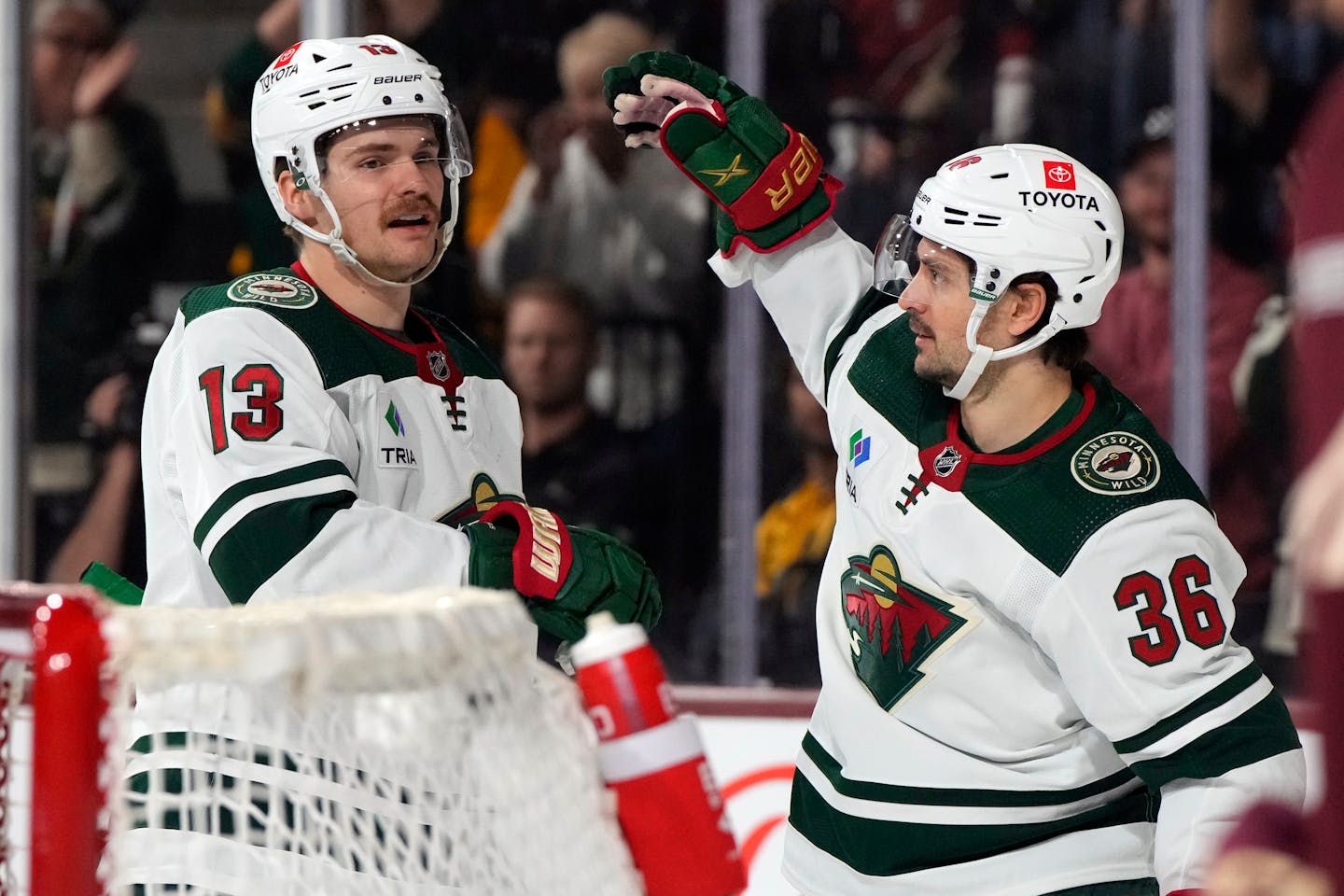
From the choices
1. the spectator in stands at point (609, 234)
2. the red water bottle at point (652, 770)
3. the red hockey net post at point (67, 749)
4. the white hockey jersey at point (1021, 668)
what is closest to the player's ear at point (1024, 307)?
the white hockey jersey at point (1021, 668)

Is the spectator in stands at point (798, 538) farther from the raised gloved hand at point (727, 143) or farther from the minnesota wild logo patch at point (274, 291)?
the minnesota wild logo patch at point (274, 291)

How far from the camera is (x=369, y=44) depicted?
203 cm

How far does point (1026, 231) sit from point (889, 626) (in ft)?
1.51

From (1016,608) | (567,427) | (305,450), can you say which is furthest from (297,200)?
(567,427)

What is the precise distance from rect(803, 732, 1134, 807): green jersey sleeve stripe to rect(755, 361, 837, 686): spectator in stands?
1531mm

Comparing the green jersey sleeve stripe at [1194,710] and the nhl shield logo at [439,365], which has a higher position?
the nhl shield logo at [439,365]

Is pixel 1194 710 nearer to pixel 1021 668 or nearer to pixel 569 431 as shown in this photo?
pixel 1021 668

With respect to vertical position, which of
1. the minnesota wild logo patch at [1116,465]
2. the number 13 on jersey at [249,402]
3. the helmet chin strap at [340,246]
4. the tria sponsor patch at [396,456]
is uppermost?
the helmet chin strap at [340,246]

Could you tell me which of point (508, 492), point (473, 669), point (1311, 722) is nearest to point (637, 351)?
point (508, 492)

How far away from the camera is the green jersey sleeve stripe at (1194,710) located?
5.76 feet

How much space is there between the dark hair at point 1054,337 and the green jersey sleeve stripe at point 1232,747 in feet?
1.46

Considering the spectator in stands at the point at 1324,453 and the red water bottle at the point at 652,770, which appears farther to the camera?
the red water bottle at the point at 652,770

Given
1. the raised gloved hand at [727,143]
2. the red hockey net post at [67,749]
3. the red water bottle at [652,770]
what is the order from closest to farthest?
the red hockey net post at [67,749], the red water bottle at [652,770], the raised gloved hand at [727,143]

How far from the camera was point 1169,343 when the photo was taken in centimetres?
348
